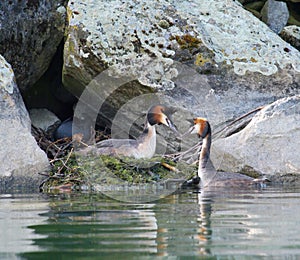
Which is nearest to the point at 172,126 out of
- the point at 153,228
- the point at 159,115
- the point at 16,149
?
the point at 159,115

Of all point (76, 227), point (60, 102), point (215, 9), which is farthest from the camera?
Answer: point (60, 102)

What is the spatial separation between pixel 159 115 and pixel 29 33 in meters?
2.54

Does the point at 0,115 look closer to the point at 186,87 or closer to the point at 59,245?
the point at 186,87

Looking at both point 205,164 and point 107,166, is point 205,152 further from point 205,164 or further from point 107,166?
point 107,166

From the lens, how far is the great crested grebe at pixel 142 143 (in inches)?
364

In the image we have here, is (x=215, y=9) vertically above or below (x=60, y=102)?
above

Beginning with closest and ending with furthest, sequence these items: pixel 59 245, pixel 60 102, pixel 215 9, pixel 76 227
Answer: pixel 59 245
pixel 76 227
pixel 215 9
pixel 60 102

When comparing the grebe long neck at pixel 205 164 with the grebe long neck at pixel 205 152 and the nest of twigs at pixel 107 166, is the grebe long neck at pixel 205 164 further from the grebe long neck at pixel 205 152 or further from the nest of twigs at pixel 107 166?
the nest of twigs at pixel 107 166

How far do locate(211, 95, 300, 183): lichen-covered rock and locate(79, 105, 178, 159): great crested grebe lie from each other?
2.96 ft

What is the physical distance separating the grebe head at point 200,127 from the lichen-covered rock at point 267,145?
23 centimetres

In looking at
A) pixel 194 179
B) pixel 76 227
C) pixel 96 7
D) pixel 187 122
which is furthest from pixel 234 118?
pixel 76 227

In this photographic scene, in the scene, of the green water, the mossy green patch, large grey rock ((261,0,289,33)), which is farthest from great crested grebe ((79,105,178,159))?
large grey rock ((261,0,289,33))

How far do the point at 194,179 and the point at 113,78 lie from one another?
185cm

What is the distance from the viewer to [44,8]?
10.9 meters
